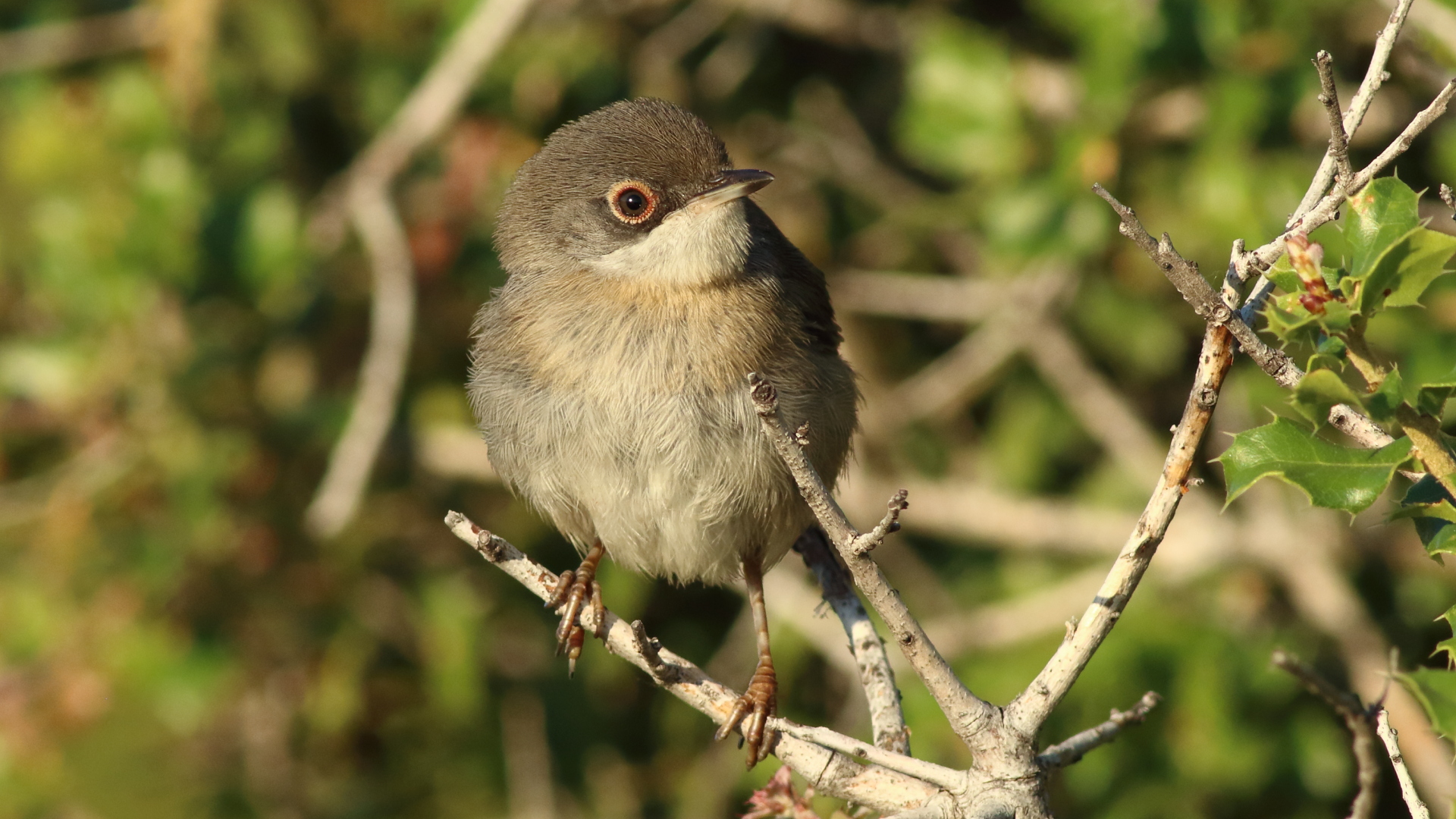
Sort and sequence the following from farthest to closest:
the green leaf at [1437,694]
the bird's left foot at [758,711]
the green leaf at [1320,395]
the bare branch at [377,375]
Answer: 1. the bare branch at [377,375]
2. the bird's left foot at [758,711]
3. the green leaf at [1320,395]
4. the green leaf at [1437,694]

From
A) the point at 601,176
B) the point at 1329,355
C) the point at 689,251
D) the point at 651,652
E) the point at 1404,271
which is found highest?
the point at 601,176

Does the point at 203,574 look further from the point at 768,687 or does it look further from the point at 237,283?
the point at 768,687

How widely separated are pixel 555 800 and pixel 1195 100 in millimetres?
3969

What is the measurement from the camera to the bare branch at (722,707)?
258 cm

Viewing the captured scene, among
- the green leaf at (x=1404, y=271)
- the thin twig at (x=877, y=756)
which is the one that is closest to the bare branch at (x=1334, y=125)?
the green leaf at (x=1404, y=271)

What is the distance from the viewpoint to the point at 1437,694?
5.54ft

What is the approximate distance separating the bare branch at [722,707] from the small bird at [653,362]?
0.28 metres

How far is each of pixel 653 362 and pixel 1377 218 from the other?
1.89 m

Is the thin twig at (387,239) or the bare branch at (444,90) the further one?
the bare branch at (444,90)

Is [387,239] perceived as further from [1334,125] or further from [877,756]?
[1334,125]

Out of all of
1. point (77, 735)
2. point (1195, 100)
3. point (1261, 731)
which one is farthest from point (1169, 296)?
point (77, 735)

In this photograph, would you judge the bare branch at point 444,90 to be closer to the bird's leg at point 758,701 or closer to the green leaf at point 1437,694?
the bird's leg at point 758,701

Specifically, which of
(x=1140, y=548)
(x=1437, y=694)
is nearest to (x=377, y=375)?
(x=1140, y=548)

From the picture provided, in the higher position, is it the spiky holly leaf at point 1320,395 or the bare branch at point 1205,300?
the bare branch at point 1205,300
